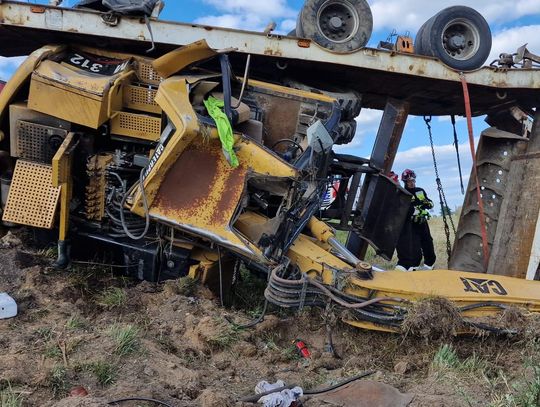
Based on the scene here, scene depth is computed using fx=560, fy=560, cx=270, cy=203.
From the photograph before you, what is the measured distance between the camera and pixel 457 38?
5605mm

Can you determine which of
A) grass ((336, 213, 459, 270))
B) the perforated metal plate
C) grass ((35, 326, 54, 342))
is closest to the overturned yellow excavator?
the perforated metal plate

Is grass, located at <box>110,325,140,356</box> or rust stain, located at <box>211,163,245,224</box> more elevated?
rust stain, located at <box>211,163,245,224</box>

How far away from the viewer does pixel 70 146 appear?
15.0 ft

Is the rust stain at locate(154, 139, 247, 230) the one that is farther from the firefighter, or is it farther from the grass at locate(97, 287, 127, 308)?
the firefighter

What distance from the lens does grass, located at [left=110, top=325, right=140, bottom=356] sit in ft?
10.8

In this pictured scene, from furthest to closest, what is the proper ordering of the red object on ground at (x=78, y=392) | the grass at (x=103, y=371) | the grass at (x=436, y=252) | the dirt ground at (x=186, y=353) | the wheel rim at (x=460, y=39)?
1. the grass at (x=436, y=252)
2. the wheel rim at (x=460, y=39)
3. the grass at (x=103, y=371)
4. the dirt ground at (x=186, y=353)
5. the red object on ground at (x=78, y=392)

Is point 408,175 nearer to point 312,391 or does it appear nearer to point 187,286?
point 187,286

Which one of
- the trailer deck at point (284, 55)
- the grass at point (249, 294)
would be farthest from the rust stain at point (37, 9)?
the grass at point (249, 294)

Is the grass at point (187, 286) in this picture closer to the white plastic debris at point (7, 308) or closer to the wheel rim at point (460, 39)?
the white plastic debris at point (7, 308)

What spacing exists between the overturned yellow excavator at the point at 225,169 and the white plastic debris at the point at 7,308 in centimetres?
94

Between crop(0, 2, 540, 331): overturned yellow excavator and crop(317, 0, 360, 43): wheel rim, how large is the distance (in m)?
0.33

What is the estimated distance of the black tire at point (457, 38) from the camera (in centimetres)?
544

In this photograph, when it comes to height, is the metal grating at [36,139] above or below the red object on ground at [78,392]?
above

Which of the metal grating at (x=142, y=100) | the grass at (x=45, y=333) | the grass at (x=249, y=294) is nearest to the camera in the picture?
the grass at (x=45, y=333)
